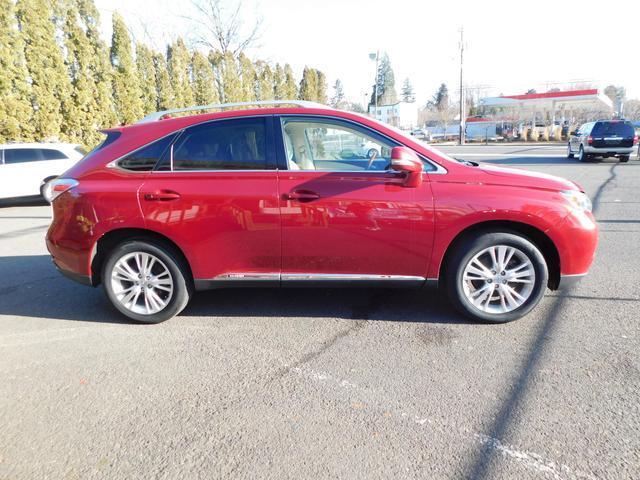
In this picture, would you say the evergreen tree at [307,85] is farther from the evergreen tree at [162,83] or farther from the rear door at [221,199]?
the rear door at [221,199]

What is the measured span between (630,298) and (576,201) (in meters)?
1.32

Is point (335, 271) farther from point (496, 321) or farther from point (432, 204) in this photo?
point (496, 321)

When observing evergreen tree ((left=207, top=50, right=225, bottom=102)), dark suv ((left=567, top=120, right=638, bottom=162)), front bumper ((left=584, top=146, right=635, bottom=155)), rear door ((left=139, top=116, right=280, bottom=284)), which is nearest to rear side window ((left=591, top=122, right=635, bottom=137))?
dark suv ((left=567, top=120, right=638, bottom=162))

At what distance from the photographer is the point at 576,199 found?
11.6 ft

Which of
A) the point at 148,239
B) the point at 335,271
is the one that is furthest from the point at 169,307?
the point at 335,271

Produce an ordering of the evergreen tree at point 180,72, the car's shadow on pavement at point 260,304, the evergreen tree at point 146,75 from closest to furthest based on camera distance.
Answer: the car's shadow on pavement at point 260,304 < the evergreen tree at point 146,75 < the evergreen tree at point 180,72

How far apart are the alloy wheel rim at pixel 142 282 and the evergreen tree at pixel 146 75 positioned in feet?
54.6

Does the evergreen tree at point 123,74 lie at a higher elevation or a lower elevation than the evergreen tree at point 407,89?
lower

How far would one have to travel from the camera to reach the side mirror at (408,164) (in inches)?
129

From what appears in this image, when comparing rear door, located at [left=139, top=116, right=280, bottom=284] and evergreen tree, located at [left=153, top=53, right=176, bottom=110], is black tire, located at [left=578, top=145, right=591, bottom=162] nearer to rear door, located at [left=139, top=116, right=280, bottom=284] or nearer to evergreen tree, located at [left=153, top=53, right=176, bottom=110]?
evergreen tree, located at [left=153, top=53, right=176, bottom=110]

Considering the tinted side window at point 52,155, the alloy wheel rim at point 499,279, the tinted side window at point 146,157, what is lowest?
the alloy wheel rim at point 499,279

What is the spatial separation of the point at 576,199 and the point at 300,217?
224cm

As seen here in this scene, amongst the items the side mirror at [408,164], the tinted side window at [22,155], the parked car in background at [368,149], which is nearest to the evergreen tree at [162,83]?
the tinted side window at [22,155]

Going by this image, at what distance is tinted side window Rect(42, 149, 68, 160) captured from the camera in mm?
10812
